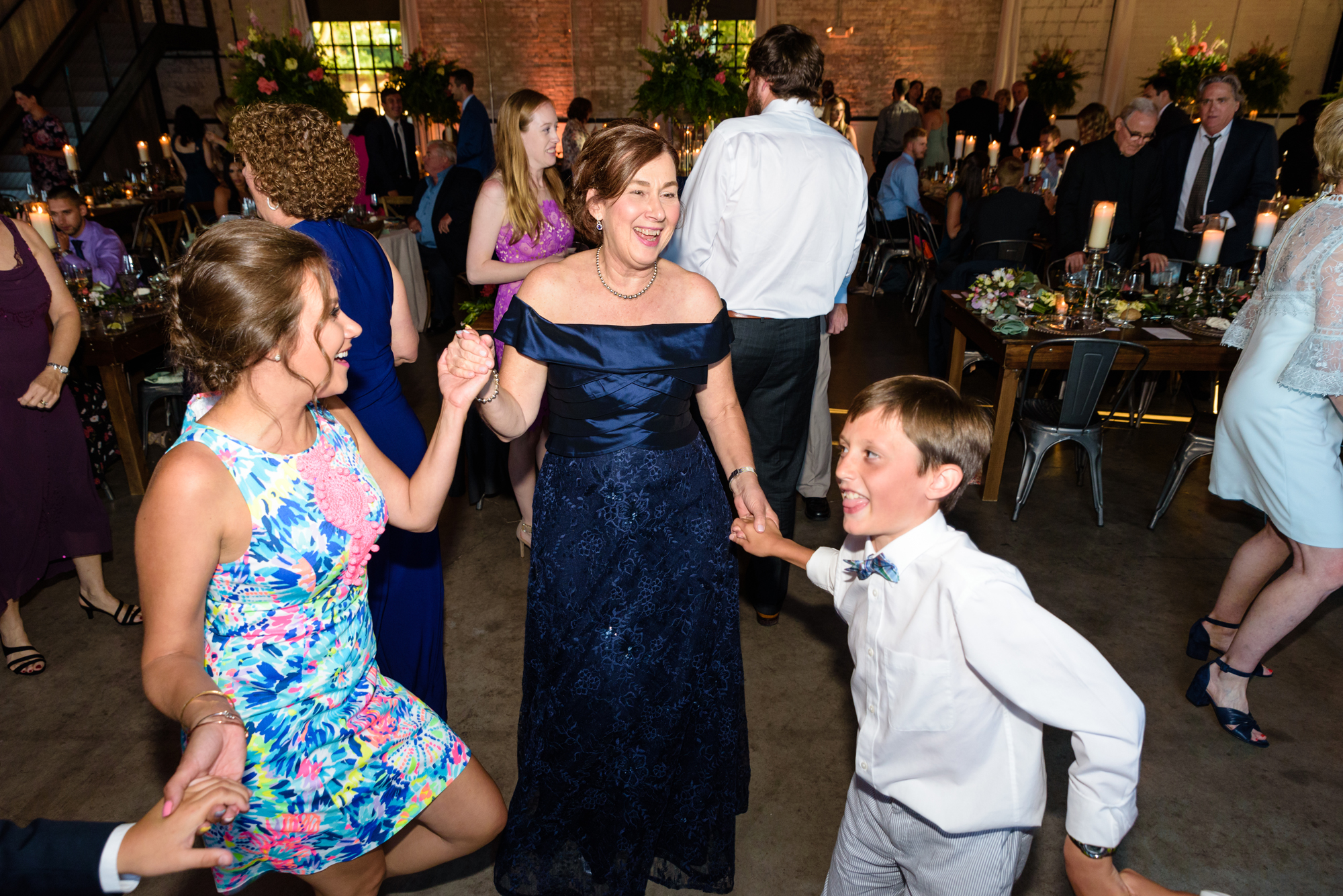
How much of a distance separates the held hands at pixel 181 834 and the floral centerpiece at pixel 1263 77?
45.5 feet

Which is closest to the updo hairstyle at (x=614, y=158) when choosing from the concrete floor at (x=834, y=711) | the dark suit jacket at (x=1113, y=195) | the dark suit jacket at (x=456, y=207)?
the concrete floor at (x=834, y=711)

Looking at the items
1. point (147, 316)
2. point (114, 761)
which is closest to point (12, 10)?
point (147, 316)

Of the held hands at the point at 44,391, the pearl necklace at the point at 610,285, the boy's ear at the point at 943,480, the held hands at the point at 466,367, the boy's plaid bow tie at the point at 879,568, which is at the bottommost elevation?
the held hands at the point at 44,391

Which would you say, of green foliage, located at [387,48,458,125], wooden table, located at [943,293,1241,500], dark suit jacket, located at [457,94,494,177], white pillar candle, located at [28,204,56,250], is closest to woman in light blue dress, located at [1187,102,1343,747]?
wooden table, located at [943,293,1241,500]

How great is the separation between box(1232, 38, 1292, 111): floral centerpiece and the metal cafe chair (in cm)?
1023

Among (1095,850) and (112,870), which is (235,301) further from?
(1095,850)

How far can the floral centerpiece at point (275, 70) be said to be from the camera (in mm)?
6234

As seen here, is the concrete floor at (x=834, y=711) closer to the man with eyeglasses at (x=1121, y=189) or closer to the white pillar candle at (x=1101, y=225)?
the white pillar candle at (x=1101, y=225)

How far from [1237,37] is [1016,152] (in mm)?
6132

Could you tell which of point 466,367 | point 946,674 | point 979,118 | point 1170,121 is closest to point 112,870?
point 466,367

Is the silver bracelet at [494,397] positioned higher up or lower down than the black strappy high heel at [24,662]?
higher up

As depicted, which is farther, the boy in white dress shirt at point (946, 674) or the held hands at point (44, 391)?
the held hands at point (44, 391)

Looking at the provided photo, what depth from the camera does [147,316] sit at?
4281 millimetres

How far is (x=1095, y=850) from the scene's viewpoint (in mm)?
1156
